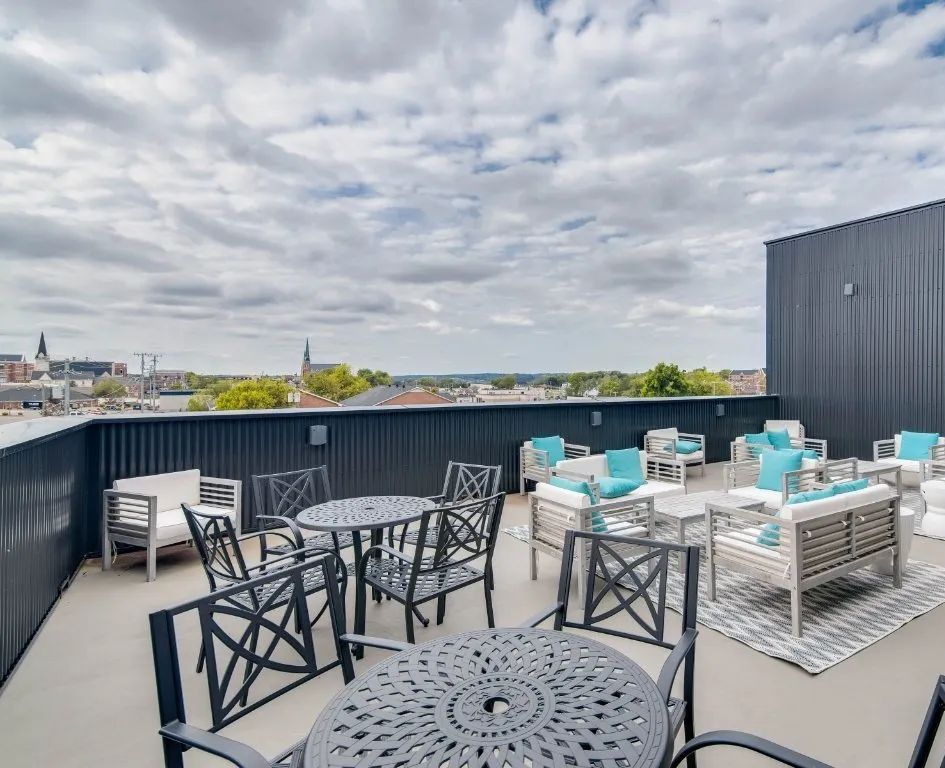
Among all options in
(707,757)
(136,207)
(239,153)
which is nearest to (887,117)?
(707,757)

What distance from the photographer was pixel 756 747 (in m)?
1.11

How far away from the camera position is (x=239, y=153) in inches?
564

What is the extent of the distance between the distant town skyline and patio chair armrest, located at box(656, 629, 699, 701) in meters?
7.42

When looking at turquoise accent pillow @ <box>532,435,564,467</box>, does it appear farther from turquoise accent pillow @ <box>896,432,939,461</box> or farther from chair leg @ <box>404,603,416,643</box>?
turquoise accent pillow @ <box>896,432,939,461</box>

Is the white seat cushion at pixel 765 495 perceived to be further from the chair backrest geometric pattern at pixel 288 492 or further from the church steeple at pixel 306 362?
the church steeple at pixel 306 362

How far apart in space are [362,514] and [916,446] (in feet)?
26.3

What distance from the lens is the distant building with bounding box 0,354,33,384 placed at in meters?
7.67

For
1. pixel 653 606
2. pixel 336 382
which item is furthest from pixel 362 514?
pixel 336 382

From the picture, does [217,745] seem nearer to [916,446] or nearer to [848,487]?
[848,487]

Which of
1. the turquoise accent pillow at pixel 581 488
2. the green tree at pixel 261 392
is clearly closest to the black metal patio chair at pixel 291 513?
the turquoise accent pillow at pixel 581 488

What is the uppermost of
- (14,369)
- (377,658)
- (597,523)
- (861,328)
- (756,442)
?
(861,328)

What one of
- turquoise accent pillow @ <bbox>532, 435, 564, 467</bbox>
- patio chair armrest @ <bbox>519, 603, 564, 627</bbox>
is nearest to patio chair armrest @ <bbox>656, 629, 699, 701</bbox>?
patio chair armrest @ <bbox>519, 603, 564, 627</bbox>

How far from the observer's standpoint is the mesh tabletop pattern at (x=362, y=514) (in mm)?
2910

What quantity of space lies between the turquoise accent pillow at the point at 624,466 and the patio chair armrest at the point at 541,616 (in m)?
3.72
